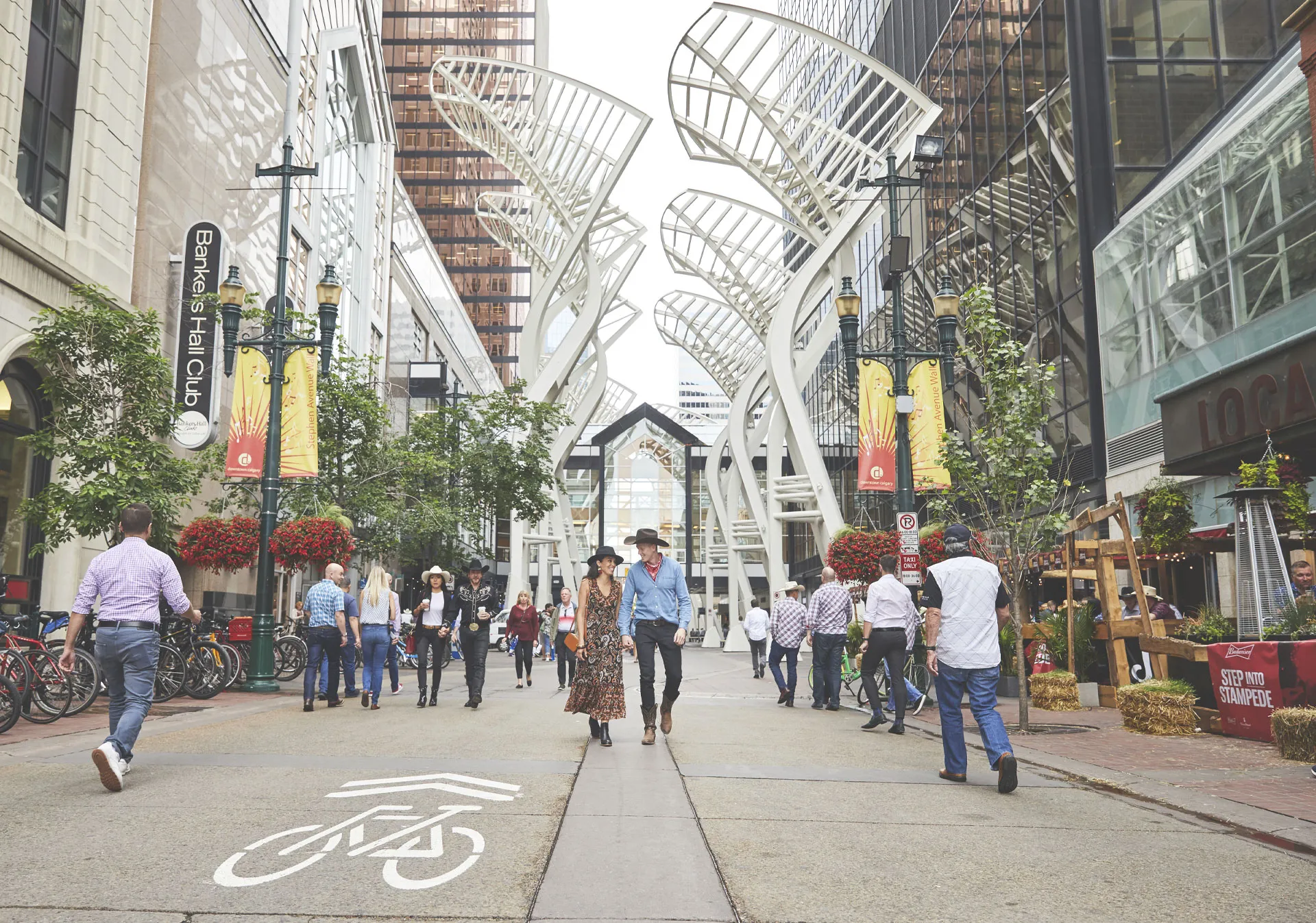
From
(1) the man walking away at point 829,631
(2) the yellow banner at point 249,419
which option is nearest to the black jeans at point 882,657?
(1) the man walking away at point 829,631

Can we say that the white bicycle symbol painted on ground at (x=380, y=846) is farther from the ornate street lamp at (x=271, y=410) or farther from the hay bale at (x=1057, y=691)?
the ornate street lamp at (x=271, y=410)

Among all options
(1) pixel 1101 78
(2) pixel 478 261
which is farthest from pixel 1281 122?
(2) pixel 478 261

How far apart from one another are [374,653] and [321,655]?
2.35ft

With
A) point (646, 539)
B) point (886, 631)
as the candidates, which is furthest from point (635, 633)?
point (886, 631)

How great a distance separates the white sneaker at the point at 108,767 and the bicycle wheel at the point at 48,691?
5310 millimetres

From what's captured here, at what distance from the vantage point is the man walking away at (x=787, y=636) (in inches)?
650

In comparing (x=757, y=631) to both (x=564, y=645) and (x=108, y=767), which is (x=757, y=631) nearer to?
(x=564, y=645)

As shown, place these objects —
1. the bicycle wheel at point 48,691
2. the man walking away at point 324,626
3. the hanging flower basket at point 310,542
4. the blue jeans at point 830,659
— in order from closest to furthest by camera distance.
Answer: the bicycle wheel at point 48,691, the man walking away at point 324,626, the blue jeans at point 830,659, the hanging flower basket at point 310,542

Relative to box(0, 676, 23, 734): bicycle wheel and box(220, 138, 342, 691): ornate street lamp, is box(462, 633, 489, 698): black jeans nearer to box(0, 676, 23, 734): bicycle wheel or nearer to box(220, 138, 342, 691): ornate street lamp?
box(220, 138, 342, 691): ornate street lamp

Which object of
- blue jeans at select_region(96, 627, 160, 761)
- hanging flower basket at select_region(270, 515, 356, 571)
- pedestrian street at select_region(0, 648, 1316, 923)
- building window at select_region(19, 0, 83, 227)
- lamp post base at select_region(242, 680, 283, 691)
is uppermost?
building window at select_region(19, 0, 83, 227)

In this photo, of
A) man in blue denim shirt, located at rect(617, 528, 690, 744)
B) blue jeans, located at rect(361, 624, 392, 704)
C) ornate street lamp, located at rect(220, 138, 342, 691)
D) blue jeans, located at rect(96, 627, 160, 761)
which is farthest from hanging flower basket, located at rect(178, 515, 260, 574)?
blue jeans, located at rect(96, 627, 160, 761)

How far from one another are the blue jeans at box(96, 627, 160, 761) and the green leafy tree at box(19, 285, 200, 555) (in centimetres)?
854

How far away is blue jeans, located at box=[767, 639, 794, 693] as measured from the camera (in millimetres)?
16391

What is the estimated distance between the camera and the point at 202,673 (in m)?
15.0
